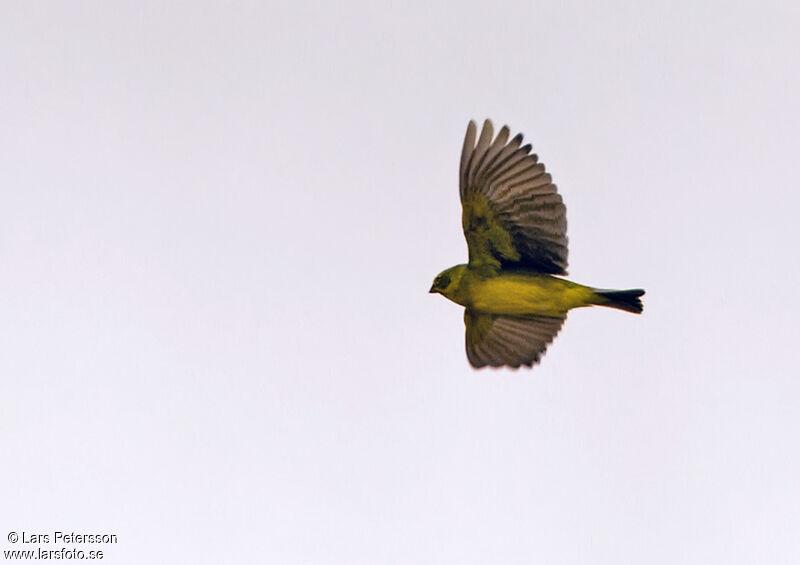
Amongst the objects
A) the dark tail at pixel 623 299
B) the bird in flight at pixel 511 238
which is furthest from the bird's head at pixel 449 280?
the dark tail at pixel 623 299

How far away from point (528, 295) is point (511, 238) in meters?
0.17

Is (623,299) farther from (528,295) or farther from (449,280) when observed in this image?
(449,280)

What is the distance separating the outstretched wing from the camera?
11.6 ft

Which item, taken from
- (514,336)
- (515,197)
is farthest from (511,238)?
(514,336)

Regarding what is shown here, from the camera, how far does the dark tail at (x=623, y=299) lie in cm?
325

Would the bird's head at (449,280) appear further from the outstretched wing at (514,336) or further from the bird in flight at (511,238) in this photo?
the outstretched wing at (514,336)

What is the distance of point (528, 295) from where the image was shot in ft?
11.2

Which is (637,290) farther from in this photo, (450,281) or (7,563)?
(7,563)

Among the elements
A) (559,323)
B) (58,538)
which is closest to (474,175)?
(559,323)

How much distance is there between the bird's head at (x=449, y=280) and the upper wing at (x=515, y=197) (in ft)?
0.49

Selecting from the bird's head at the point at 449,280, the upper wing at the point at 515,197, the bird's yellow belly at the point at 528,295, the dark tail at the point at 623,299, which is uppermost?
the upper wing at the point at 515,197

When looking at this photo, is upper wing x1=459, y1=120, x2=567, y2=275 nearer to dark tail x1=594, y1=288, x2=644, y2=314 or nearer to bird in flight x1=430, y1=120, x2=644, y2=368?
bird in flight x1=430, y1=120, x2=644, y2=368

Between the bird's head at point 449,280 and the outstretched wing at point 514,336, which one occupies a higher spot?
the bird's head at point 449,280

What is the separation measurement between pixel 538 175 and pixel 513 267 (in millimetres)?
270
